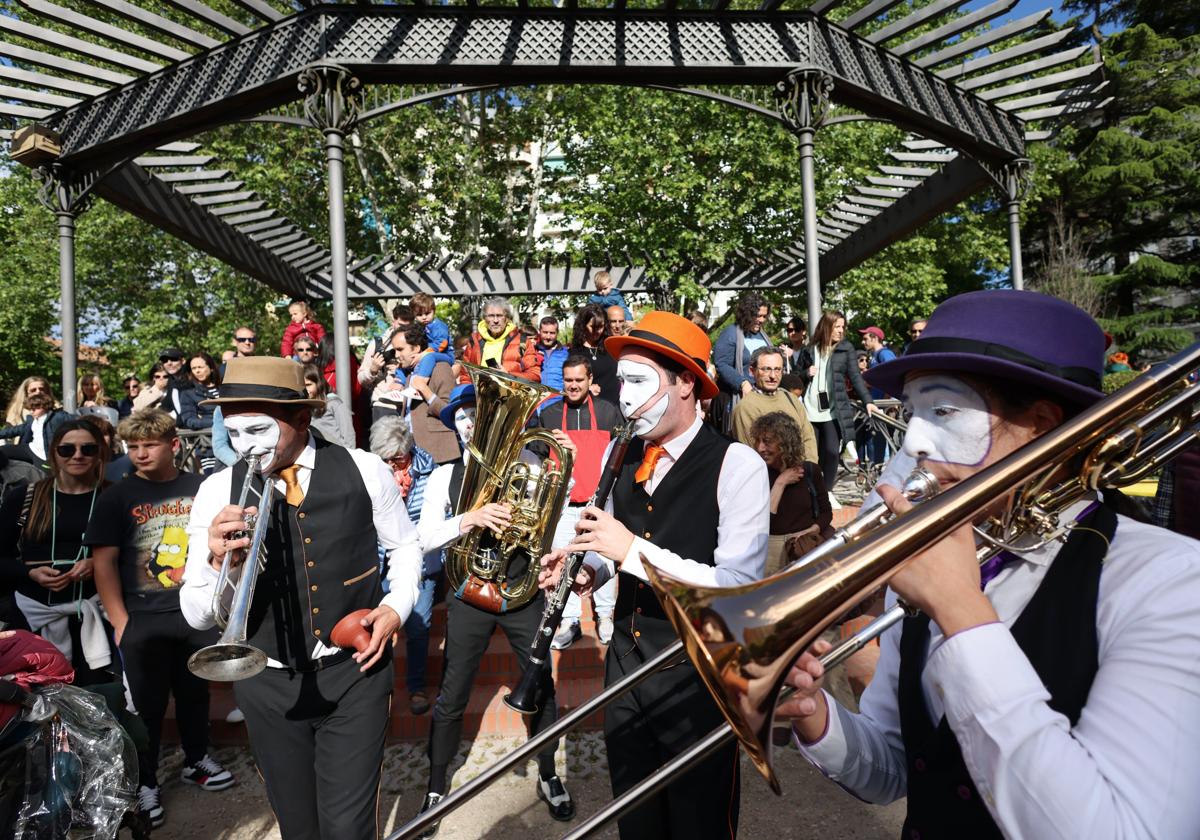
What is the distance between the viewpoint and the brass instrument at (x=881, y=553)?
1.12 meters

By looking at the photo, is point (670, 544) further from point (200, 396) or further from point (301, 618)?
point (200, 396)

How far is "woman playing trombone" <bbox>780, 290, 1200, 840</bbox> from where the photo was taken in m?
1.03

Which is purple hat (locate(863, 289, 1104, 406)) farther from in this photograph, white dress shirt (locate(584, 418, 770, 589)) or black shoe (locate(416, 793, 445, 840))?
black shoe (locate(416, 793, 445, 840))

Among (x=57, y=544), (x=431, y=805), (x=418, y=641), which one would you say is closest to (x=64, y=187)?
(x=57, y=544)

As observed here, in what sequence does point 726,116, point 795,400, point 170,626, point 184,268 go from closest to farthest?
point 170,626 → point 795,400 → point 726,116 → point 184,268

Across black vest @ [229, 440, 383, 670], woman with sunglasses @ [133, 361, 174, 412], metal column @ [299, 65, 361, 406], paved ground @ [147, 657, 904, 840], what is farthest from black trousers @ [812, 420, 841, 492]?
woman with sunglasses @ [133, 361, 174, 412]

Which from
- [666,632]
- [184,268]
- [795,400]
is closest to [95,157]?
[795,400]

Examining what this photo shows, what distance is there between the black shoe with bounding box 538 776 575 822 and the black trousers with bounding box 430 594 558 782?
123mm

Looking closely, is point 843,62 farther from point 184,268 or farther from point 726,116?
point 184,268

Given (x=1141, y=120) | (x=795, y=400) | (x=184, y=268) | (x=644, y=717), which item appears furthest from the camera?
(x=1141, y=120)

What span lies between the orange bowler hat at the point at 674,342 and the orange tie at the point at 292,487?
1.31m

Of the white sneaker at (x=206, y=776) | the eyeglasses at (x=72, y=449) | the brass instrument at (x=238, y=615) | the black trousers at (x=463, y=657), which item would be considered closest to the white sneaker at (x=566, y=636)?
the black trousers at (x=463, y=657)

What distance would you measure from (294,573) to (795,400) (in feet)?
14.7

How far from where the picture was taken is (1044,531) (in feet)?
4.18
